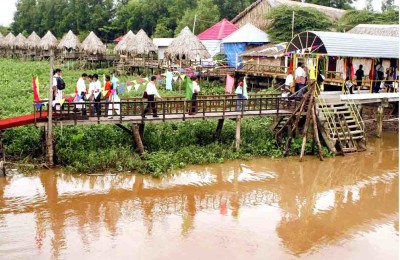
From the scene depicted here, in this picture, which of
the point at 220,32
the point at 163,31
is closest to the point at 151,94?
the point at 220,32

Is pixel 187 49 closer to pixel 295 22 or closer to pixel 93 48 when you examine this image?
pixel 295 22

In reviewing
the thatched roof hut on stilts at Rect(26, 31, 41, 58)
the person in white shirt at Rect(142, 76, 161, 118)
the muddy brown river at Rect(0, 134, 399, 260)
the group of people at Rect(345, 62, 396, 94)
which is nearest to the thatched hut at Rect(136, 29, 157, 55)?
the thatched roof hut on stilts at Rect(26, 31, 41, 58)

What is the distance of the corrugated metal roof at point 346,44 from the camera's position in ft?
55.3

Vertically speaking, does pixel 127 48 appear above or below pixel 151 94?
above

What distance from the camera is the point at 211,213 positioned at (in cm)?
1089

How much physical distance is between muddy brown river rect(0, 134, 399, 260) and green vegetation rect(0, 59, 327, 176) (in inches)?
16.6

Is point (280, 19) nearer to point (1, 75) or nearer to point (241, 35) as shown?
point (241, 35)

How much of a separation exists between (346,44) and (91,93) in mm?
9435

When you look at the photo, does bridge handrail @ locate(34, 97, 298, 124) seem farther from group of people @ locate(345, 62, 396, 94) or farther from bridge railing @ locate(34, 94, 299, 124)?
group of people @ locate(345, 62, 396, 94)

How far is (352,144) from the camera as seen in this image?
624 inches

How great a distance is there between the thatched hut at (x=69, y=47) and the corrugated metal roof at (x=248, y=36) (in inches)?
515

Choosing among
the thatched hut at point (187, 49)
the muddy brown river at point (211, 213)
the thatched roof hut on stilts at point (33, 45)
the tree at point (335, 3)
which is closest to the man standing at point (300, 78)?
the muddy brown river at point (211, 213)

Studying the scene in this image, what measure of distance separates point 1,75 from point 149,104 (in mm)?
18911

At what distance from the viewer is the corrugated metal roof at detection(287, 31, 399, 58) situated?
55.3 ft
